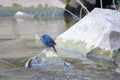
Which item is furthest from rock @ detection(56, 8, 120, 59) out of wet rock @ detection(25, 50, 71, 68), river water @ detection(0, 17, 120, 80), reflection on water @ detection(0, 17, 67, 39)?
reflection on water @ detection(0, 17, 67, 39)

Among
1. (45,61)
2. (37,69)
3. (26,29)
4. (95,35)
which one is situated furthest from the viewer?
(26,29)

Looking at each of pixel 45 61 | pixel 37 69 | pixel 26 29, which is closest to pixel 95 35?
pixel 45 61

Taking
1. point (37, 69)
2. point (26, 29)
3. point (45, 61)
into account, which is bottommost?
point (37, 69)

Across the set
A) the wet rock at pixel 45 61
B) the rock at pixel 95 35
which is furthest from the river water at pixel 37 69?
the rock at pixel 95 35

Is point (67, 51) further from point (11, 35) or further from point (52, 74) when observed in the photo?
point (11, 35)

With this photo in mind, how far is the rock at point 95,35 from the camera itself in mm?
9617

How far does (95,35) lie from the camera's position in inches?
395

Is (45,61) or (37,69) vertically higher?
(45,61)

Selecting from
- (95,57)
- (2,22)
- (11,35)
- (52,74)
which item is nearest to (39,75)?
(52,74)

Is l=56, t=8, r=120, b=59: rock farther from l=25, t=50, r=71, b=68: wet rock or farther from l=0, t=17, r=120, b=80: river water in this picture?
l=25, t=50, r=71, b=68: wet rock

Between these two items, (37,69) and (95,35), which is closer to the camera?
(37,69)

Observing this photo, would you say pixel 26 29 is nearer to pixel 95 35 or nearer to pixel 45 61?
pixel 95 35

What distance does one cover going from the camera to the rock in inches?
379

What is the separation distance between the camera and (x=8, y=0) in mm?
22594
